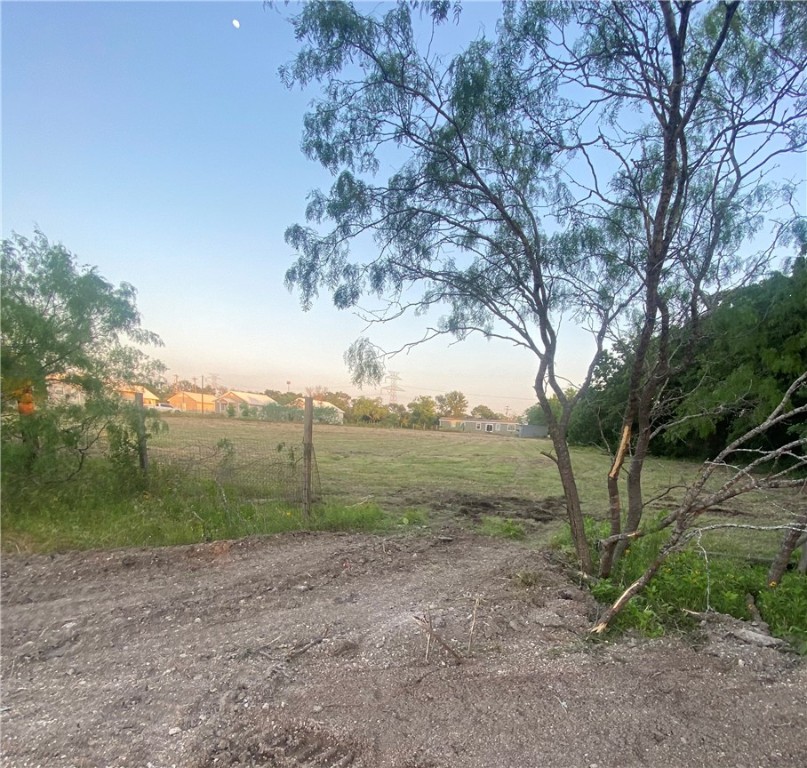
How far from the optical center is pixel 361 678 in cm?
279

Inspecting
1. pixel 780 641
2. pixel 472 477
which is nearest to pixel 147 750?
pixel 780 641

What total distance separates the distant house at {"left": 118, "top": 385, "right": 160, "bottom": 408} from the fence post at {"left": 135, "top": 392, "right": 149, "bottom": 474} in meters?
0.05

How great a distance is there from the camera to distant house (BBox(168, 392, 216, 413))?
713cm

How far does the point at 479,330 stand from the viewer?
16.9 ft

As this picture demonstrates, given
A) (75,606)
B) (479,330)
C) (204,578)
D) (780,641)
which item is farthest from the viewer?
(479,330)

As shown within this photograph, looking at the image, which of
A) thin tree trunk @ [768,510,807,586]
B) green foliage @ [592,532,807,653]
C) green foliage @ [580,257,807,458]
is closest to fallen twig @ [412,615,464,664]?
green foliage @ [592,532,807,653]

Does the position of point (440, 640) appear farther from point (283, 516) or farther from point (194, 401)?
point (194, 401)

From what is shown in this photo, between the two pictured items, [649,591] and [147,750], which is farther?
[649,591]

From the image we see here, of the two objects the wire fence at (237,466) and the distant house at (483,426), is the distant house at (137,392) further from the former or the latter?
the distant house at (483,426)

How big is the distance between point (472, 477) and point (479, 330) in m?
8.59

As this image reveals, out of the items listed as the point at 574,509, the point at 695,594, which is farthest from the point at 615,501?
the point at 695,594

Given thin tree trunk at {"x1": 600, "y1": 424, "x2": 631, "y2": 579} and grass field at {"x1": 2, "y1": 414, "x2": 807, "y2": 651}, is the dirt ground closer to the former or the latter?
thin tree trunk at {"x1": 600, "y1": 424, "x2": 631, "y2": 579}

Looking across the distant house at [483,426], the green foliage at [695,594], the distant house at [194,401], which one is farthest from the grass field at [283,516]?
the distant house at [483,426]

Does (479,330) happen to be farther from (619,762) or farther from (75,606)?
(75,606)
